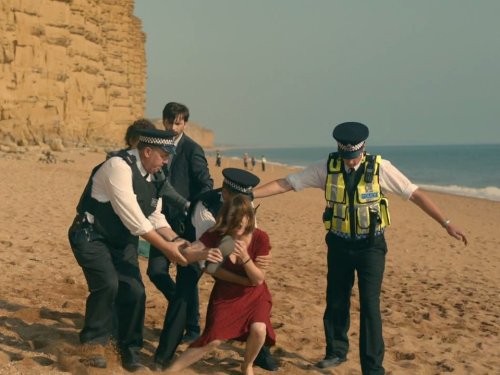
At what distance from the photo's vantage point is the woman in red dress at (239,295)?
16.6 feet

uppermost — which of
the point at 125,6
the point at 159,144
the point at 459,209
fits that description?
the point at 125,6

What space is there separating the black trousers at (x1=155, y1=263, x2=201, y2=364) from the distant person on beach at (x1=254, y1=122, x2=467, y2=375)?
2.87 ft

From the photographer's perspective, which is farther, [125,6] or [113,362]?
[125,6]

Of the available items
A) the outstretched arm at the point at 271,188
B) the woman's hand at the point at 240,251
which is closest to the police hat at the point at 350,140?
the outstretched arm at the point at 271,188

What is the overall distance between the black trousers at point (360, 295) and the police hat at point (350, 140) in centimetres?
73

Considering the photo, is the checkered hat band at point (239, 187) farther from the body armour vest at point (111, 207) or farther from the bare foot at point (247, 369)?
the bare foot at point (247, 369)

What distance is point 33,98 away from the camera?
102ft

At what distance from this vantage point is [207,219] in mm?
5438

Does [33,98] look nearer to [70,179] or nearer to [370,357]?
[70,179]

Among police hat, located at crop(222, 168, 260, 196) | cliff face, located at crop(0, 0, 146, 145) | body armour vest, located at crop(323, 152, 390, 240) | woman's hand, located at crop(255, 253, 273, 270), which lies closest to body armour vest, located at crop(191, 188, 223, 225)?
police hat, located at crop(222, 168, 260, 196)

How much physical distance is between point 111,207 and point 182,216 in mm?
902

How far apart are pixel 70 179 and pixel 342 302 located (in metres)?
17.2

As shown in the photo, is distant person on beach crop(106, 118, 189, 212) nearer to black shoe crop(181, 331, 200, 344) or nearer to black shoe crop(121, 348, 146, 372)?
black shoe crop(121, 348, 146, 372)

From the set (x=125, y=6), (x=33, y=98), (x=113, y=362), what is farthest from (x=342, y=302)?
(x=125, y=6)
